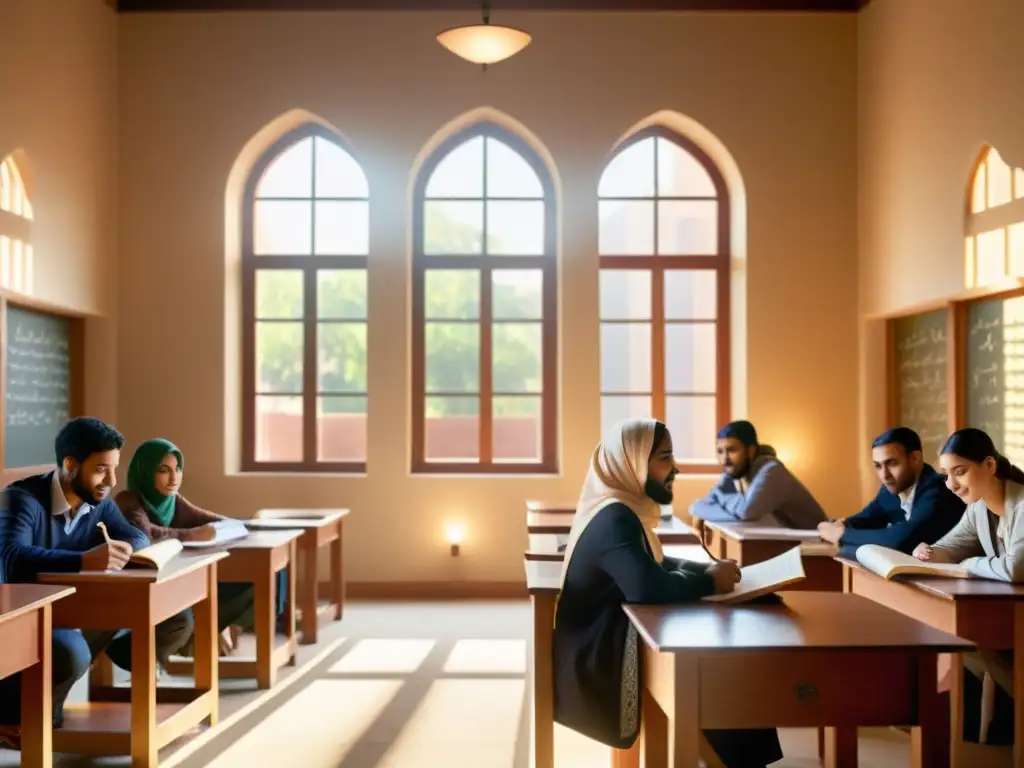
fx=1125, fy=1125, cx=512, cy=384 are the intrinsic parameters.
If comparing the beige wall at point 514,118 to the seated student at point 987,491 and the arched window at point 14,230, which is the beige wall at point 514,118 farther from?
the seated student at point 987,491

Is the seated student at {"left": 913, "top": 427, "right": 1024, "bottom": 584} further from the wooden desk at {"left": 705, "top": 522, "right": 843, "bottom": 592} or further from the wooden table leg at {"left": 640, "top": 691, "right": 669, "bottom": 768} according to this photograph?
the wooden table leg at {"left": 640, "top": 691, "right": 669, "bottom": 768}

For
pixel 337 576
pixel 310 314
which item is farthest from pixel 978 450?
pixel 310 314

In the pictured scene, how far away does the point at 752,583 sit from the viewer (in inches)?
125

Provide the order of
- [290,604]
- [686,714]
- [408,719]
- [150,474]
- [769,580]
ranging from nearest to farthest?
[686,714] → [769,580] → [408,719] → [150,474] → [290,604]

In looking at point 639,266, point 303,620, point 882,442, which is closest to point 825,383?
point 639,266

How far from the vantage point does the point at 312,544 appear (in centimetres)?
623

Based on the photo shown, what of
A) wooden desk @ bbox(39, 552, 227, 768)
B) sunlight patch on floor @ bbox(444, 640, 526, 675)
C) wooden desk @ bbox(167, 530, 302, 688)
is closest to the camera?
wooden desk @ bbox(39, 552, 227, 768)

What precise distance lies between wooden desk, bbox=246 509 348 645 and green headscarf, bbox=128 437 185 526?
0.74 meters

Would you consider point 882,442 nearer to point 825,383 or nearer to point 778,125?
point 825,383

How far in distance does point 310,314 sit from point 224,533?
10.2 feet

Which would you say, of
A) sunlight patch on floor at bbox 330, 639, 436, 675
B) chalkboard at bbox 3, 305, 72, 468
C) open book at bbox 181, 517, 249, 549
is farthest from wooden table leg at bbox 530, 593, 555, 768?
chalkboard at bbox 3, 305, 72, 468

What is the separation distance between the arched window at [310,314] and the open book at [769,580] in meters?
5.22

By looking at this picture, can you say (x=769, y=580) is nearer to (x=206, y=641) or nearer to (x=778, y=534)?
(x=778, y=534)

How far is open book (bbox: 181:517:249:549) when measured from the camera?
4.91 metres
